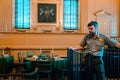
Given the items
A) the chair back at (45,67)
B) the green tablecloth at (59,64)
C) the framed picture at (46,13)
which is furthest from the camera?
the framed picture at (46,13)

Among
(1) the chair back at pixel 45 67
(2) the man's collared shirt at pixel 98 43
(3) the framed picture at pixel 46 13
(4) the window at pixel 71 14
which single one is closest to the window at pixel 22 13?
(3) the framed picture at pixel 46 13

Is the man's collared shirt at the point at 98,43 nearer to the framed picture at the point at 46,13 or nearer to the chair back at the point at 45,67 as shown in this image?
the chair back at the point at 45,67

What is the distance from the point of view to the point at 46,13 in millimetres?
12883

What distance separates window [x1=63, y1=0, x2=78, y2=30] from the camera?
1328 cm

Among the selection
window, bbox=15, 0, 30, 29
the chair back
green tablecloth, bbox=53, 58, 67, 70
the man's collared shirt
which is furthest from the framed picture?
the man's collared shirt

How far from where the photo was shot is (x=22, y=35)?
10.7 m

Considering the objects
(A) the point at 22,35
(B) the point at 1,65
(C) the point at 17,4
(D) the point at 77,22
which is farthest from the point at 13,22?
(B) the point at 1,65

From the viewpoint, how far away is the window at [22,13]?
1288cm

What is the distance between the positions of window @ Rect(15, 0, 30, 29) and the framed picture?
24.9 inches

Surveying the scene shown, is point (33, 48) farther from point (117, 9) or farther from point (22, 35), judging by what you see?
point (117, 9)

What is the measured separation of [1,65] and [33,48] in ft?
8.36

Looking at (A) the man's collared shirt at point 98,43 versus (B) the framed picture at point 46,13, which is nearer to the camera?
(A) the man's collared shirt at point 98,43

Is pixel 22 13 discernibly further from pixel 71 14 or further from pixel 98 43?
pixel 98 43

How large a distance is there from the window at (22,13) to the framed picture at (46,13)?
63 cm
